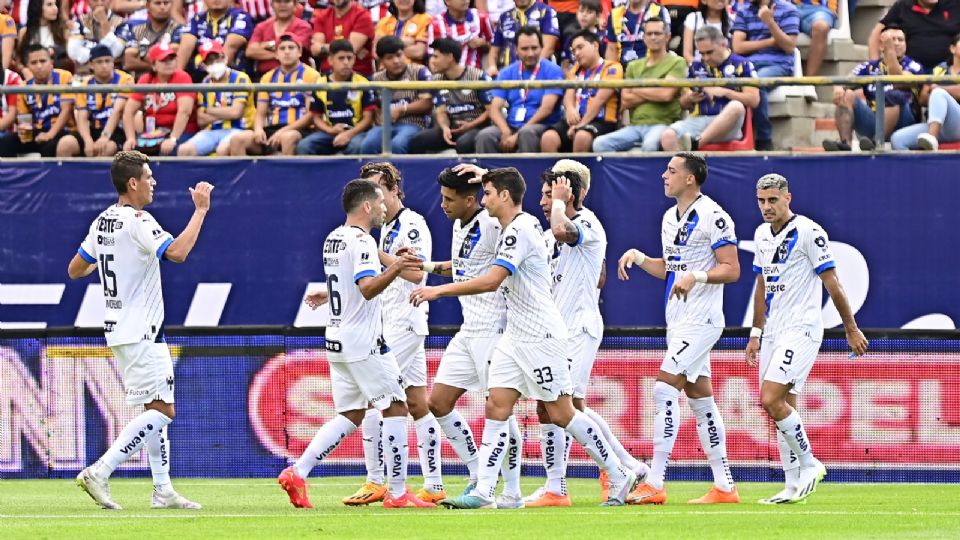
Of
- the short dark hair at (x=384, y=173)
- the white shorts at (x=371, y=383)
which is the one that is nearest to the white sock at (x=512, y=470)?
the white shorts at (x=371, y=383)

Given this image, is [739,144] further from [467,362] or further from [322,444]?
[322,444]

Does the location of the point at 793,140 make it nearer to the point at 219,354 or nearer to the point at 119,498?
the point at 219,354

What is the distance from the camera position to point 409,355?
1318cm

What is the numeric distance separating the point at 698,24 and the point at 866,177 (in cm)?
252

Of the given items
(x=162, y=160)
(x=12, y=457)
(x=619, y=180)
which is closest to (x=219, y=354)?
(x=12, y=457)

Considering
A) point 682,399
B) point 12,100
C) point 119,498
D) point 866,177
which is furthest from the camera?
point 12,100

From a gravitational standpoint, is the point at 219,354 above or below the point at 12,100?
below

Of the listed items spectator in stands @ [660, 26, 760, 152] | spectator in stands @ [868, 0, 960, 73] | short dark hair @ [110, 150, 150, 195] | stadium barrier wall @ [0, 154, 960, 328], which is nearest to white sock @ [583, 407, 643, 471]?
short dark hair @ [110, 150, 150, 195]

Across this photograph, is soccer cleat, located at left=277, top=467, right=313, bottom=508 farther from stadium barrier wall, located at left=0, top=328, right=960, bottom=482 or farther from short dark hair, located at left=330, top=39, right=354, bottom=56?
short dark hair, located at left=330, top=39, right=354, bottom=56

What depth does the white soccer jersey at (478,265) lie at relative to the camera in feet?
39.9

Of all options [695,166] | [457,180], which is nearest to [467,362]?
[457,180]

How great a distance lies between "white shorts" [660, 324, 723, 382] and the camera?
12.8 m

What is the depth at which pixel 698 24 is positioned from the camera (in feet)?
61.8

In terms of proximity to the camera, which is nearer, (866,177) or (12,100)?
(866,177)
